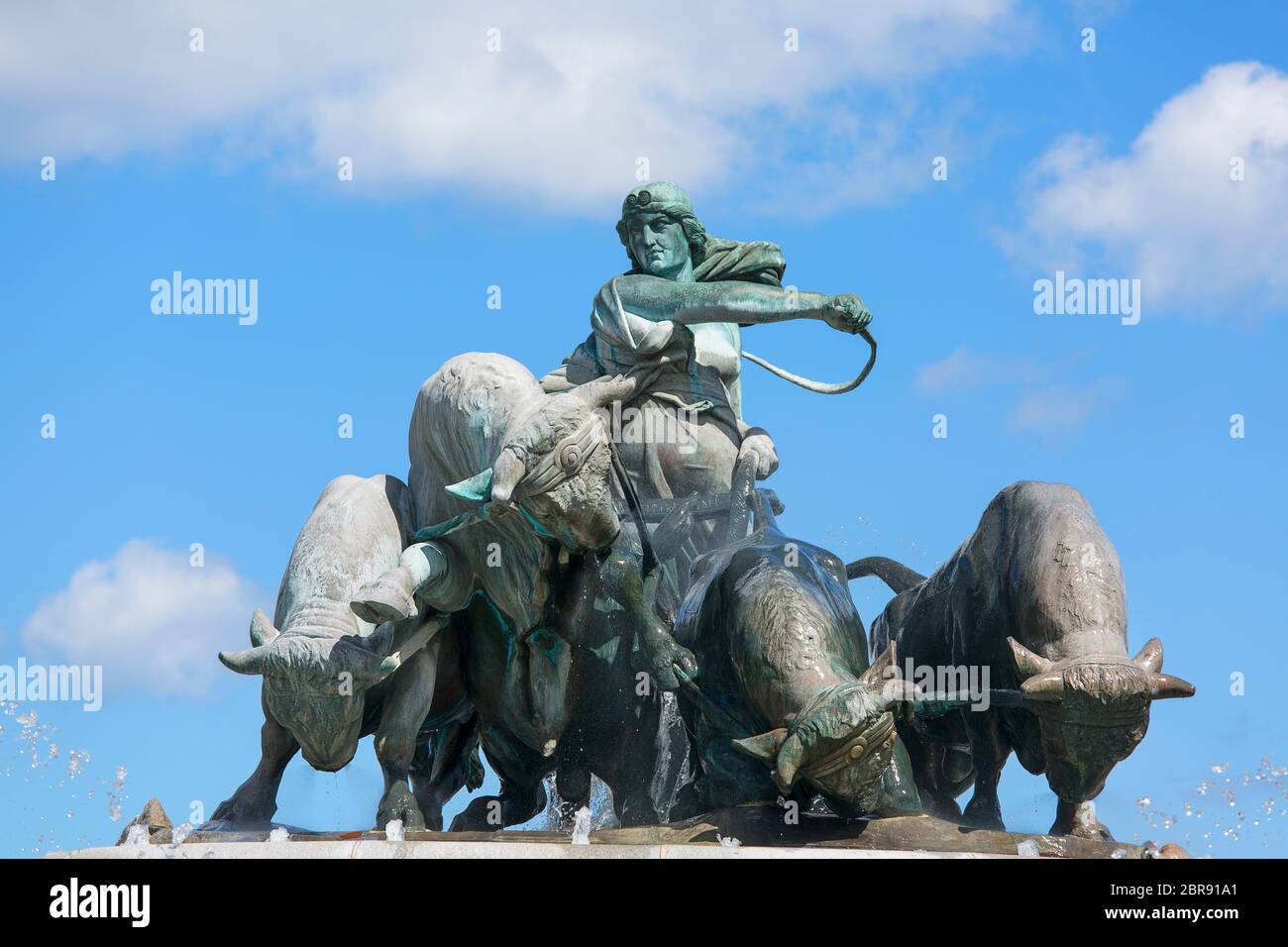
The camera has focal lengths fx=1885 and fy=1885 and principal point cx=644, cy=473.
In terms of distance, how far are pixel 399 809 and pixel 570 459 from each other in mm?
2058

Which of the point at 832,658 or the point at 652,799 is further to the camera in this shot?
the point at 652,799

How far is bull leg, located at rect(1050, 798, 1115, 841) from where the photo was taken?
9.18 m

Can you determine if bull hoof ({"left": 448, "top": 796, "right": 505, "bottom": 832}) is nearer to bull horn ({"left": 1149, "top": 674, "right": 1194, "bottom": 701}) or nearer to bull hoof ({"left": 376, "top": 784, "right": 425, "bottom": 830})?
bull hoof ({"left": 376, "top": 784, "right": 425, "bottom": 830})

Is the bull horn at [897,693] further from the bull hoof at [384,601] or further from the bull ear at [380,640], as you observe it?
the bull ear at [380,640]

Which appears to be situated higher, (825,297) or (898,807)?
(825,297)

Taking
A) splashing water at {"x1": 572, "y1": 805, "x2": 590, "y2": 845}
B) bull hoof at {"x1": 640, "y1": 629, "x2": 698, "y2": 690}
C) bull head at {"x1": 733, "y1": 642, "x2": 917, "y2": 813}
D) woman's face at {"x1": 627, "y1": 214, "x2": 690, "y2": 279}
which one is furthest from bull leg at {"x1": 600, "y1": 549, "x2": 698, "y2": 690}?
woman's face at {"x1": 627, "y1": 214, "x2": 690, "y2": 279}

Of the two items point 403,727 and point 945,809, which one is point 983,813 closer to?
point 945,809

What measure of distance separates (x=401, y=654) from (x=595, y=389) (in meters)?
A: 1.71

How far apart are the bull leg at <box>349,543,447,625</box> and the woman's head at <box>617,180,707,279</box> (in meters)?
2.47

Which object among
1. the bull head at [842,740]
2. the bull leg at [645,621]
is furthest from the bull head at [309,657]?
the bull head at [842,740]

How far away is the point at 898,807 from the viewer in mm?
8898

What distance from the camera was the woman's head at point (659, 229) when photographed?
11.2 meters
